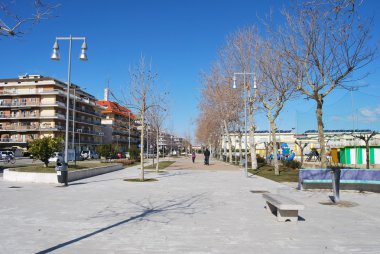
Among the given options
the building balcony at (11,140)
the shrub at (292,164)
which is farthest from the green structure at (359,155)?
the building balcony at (11,140)

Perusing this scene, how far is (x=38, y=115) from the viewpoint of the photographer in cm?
7581

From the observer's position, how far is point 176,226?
811 cm

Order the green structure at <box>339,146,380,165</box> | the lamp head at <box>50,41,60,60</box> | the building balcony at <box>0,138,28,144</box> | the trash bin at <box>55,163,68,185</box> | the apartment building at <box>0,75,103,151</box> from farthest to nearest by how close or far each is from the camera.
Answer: the apartment building at <box>0,75,103,151</box>
the building balcony at <box>0,138,28,144</box>
the green structure at <box>339,146,380,165</box>
the trash bin at <box>55,163,68,185</box>
the lamp head at <box>50,41,60,60</box>

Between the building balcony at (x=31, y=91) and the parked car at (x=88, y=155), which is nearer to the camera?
the parked car at (x=88, y=155)

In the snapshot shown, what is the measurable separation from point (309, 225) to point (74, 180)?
581 inches

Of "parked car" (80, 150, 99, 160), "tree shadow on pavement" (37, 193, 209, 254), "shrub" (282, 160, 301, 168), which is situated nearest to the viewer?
"tree shadow on pavement" (37, 193, 209, 254)

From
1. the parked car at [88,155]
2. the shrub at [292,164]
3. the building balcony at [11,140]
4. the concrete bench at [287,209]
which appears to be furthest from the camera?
the building balcony at [11,140]

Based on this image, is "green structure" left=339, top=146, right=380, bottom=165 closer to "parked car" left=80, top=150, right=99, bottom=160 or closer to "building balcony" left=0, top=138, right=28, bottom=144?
"parked car" left=80, top=150, right=99, bottom=160

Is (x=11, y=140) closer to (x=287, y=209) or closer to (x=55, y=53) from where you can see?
(x=55, y=53)

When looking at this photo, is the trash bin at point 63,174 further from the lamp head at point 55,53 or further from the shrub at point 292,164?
the shrub at point 292,164

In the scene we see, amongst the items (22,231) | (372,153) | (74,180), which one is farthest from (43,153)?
(372,153)

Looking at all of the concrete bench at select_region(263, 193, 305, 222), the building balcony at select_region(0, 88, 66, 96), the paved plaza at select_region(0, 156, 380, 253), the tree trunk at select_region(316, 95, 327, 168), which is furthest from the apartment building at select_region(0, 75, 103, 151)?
the concrete bench at select_region(263, 193, 305, 222)

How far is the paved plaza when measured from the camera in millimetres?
6391

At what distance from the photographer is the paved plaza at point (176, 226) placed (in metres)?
6.39
